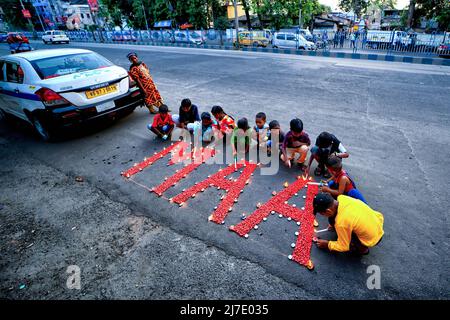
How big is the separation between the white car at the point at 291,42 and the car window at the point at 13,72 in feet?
63.7

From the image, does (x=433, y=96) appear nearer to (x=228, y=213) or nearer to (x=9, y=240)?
(x=228, y=213)

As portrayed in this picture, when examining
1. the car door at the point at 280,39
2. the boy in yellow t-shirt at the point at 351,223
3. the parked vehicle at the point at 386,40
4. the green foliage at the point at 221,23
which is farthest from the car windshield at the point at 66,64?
the green foliage at the point at 221,23

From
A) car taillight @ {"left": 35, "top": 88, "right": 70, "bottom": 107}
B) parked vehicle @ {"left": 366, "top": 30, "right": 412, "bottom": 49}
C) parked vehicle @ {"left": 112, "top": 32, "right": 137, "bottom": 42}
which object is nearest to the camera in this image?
car taillight @ {"left": 35, "top": 88, "right": 70, "bottom": 107}

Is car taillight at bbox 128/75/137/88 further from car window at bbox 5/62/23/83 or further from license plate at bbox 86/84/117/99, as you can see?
car window at bbox 5/62/23/83

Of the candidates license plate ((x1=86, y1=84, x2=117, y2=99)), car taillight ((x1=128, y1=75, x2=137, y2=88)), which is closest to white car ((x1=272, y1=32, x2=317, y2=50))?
car taillight ((x1=128, y1=75, x2=137, y2=88))

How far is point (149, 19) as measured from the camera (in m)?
41.4

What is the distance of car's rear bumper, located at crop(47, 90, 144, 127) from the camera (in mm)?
4938

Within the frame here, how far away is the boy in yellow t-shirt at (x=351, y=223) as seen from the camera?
2414 millimetres

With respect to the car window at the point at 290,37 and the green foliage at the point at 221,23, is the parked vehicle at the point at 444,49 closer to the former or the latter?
the car window at the point at 290,37

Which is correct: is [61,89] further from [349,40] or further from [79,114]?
[349,40]

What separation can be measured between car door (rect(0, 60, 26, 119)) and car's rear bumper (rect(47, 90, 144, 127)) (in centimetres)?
103

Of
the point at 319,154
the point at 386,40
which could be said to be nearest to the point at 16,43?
the point at 319,154
